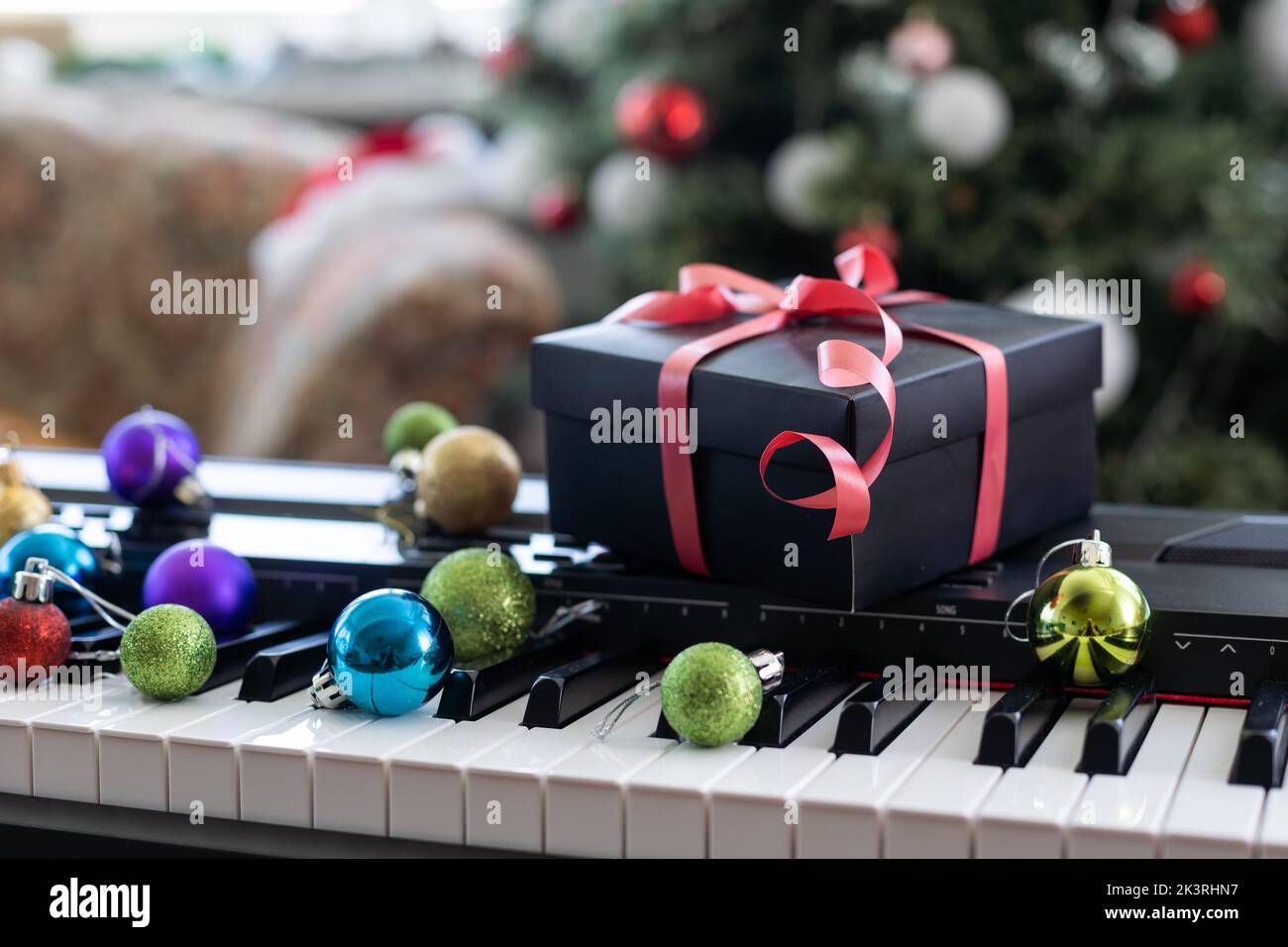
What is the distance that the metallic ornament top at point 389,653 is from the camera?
35.1 inches

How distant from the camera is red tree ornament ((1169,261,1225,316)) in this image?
234 centimetres

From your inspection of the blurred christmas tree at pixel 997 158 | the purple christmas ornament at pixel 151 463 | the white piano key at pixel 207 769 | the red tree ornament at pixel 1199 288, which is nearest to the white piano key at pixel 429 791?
the white piano key at pixel 207 769

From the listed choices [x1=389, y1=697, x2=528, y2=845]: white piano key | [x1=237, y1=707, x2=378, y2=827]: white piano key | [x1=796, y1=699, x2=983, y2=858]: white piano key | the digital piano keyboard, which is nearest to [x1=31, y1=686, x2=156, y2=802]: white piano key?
the digital piano keyboard

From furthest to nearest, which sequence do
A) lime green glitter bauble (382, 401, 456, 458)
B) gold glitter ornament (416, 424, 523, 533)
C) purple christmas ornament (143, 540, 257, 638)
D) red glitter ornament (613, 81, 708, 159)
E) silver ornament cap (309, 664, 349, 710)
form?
red glitter ornament (613, 81, 708, 159)
lime green glitter bauble (382, 401, 456, 458)
gold glitter ornament (416, 424, 523, 533)
purple christmas ornament (143, 540, 257, 638)
silver ornament cap (309, 664, 349, 710)

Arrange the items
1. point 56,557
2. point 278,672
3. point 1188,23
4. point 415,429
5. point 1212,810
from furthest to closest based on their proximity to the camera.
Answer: point 1188,23
point 415,429
point 56,557
point 278,672
point 1212,810

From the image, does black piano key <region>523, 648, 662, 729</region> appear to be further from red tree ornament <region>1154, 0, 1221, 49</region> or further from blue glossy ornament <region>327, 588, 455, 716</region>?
red tree ornament <region>1154, 0, 1221, 49</region>

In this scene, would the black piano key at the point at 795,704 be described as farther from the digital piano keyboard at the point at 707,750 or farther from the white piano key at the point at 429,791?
the white piano key at the point at 429,791

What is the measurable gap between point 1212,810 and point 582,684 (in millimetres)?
385

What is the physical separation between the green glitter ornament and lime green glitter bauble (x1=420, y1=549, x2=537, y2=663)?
174mm

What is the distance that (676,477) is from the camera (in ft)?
3.34

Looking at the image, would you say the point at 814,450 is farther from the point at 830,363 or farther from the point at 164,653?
the point at 164,653

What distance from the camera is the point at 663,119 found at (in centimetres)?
243

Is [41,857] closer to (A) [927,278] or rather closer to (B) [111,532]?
(B) [111,532]

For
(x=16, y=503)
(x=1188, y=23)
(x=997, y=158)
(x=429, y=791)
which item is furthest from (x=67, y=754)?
(x=1188, y=23)
